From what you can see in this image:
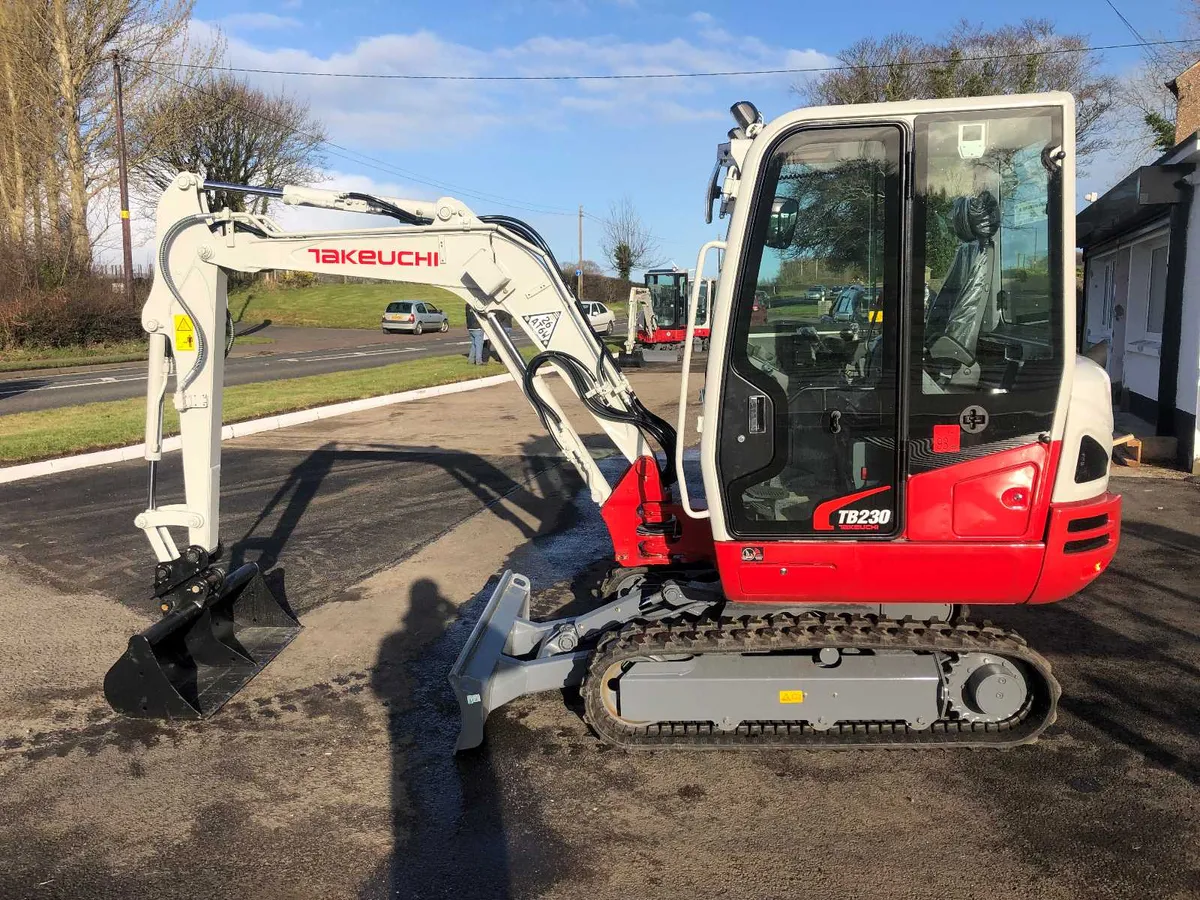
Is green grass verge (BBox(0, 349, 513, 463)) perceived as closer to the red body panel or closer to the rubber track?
the rubber track

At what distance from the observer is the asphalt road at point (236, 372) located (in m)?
18.2

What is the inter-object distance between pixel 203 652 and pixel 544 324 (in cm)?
271

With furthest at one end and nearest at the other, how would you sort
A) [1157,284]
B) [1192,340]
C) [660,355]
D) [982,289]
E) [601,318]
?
[601,318] → [660,355] → [1157,284] → [1192,340] → [982,289]

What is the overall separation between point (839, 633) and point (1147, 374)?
12.2 meters

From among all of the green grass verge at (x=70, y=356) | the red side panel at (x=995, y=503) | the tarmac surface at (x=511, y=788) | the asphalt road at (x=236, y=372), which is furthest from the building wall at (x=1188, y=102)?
the green grass verge at (x=70, y=356)

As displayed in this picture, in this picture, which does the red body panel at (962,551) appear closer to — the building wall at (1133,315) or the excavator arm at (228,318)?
the excavator arm at (228,318)

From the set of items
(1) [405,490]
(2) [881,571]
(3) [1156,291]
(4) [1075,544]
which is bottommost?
(1) [405,490]

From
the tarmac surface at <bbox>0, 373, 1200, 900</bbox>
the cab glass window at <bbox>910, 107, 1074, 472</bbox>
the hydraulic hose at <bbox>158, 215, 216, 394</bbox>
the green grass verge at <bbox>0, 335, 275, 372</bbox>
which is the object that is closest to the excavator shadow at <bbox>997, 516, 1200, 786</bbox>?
the tarmac surface at <bbox>0, 373, 1200, 900</bbox>

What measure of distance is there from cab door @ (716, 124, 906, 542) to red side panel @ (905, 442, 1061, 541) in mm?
122

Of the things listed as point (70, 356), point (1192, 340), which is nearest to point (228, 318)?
point (1192, 340)

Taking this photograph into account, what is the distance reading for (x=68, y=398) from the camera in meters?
18.1

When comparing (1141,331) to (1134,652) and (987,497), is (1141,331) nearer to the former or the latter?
(1134,652)

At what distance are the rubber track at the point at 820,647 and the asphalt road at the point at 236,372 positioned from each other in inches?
605

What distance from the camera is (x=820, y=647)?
13.9 ft
